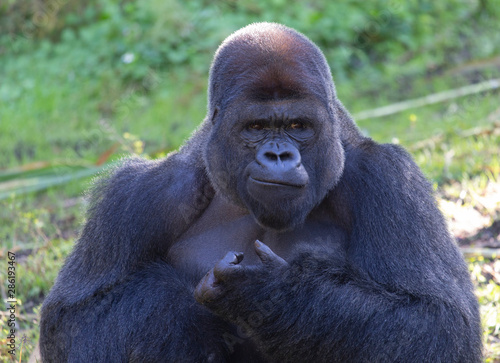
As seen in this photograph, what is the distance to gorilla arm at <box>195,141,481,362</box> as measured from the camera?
3.57 m

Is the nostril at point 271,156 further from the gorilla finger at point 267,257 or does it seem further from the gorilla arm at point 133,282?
the gorilla arm at point 133,282

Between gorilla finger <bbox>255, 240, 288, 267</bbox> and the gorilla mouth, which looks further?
gorilla finger <bbox>255, 240, 288, 267</bbox>

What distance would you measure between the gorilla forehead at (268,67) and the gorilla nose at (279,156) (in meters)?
0.31

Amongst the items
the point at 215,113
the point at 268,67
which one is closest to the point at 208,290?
the point at 215,113

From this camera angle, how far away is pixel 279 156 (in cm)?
360

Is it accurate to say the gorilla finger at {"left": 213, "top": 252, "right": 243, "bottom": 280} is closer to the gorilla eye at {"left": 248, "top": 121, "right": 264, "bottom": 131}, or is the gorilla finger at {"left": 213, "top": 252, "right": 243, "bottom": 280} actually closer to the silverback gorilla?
the silverback gorilla

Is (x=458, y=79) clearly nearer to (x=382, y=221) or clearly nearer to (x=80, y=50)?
(x=80, y=50)

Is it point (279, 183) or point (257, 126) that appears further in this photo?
point (257, 126)

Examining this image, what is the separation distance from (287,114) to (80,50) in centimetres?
895

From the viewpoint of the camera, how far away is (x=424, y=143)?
7.74 m

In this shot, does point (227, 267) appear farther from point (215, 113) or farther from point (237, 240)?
point (215, 113)

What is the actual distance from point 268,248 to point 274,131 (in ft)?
2.09

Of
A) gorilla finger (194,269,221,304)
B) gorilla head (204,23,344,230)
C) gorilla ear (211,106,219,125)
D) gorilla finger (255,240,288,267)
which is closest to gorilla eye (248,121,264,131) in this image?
gorilla head (204,23,344,230)

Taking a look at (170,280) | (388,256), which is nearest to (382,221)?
(388,256)
